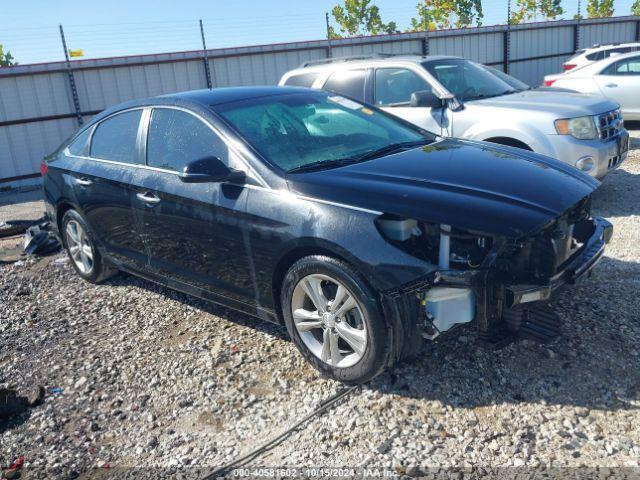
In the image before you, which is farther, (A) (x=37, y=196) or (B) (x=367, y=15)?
(B) (x=367, y=15)

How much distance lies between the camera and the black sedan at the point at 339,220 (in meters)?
3.16

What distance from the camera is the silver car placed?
6.39m

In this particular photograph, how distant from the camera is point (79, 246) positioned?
5.65 m

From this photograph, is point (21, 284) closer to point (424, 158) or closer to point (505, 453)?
→ point (424, 158)

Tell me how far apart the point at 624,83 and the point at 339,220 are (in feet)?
33.8

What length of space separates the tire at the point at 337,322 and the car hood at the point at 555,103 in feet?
13.4

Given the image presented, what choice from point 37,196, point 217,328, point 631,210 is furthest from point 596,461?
point 37,196

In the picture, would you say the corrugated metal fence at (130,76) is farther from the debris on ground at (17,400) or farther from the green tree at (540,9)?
the green tree at (540,9)

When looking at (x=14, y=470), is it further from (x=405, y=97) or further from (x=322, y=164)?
(x=405, y=97)

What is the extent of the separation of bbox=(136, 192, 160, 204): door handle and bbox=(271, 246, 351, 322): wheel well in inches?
45.8

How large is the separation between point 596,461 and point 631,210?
15.1ft

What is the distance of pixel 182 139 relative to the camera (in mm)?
4324

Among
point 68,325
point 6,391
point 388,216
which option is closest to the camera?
point 388,216

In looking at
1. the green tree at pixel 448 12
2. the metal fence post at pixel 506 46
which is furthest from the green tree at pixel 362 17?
the metal fence post at pixel 506 46
